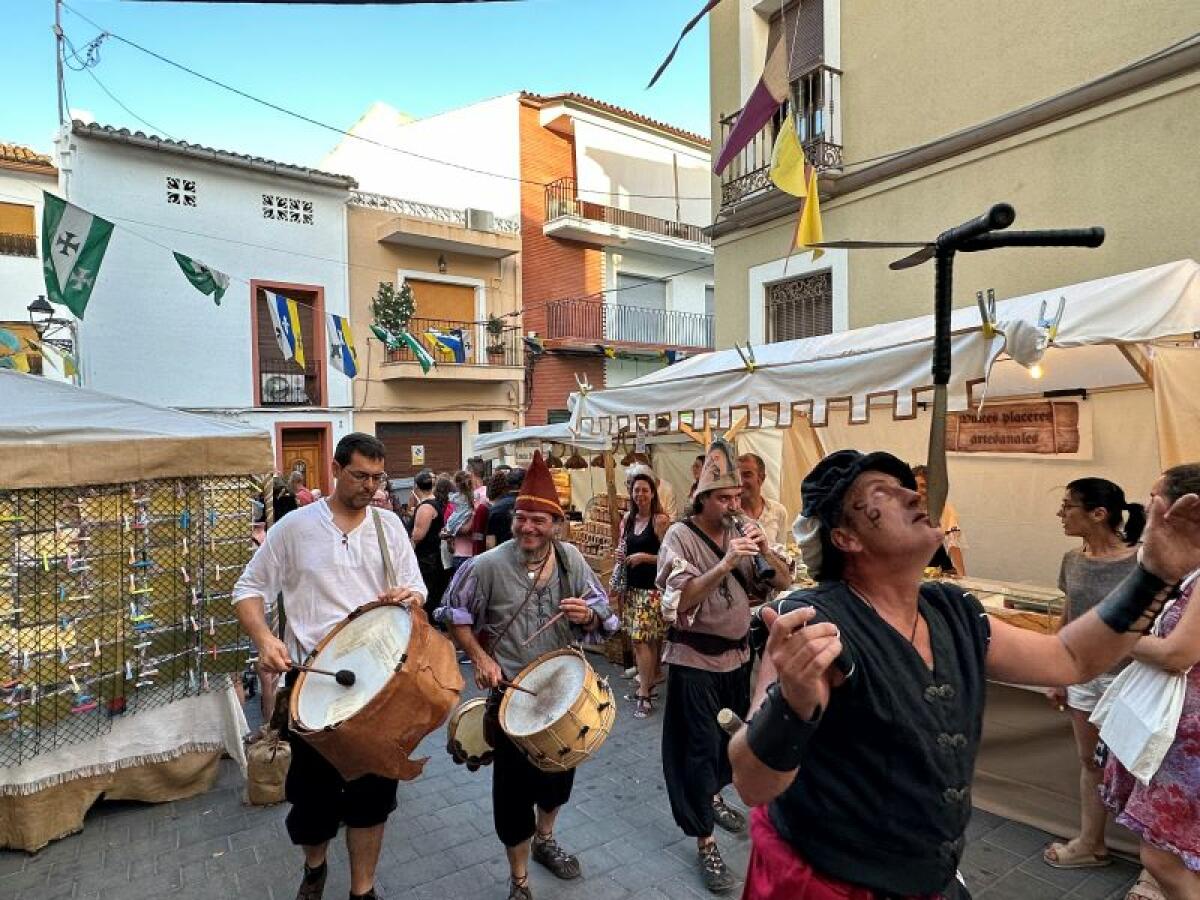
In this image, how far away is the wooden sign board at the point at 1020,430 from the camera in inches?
225

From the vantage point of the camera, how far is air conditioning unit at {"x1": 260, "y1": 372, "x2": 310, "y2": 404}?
15.5 m

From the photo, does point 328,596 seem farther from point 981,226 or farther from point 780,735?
point 981,226

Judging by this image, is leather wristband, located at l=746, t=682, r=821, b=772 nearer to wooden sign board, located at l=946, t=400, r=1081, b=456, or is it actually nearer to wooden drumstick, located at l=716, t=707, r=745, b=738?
wooden drumstick, located at l=716, t=707, r=745, b=738

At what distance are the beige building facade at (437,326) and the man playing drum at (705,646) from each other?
43.7 ft

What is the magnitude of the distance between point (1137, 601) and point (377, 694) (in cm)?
225

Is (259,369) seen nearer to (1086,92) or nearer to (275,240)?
(275,240)

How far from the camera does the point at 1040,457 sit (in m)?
5.99

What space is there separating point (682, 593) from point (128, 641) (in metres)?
3.37

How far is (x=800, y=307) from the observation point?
901 cm

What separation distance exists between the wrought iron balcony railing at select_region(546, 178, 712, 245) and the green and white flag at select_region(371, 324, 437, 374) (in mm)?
6362

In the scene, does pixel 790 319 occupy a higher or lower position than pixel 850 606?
higher

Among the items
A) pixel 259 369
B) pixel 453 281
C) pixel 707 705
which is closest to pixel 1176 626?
pixel 707 705

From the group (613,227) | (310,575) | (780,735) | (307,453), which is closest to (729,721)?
(780,735)

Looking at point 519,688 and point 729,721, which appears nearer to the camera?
point 729,721
